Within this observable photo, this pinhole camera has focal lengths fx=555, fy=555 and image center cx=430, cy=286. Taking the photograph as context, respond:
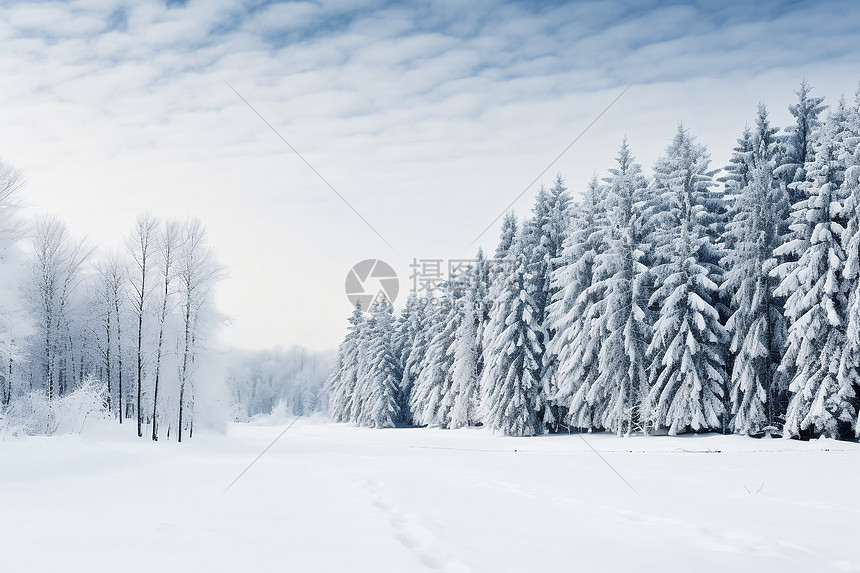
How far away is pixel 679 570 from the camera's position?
5039 mm

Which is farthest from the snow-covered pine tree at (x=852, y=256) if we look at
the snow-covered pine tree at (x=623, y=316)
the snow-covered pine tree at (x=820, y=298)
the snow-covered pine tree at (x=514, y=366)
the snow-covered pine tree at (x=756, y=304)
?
the snow-covered pine tree at (x=514, y=366)

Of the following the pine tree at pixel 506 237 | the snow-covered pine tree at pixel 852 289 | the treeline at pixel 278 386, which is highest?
the pine tree at pixel 506 237

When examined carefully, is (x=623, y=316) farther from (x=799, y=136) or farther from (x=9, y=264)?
(x=9, y=264)

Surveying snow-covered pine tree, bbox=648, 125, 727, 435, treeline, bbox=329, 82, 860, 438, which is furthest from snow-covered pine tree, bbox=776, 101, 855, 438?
snow-covered pine tree, bbox=648, 125, 727, 435

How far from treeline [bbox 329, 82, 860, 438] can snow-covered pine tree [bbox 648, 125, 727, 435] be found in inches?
3.4

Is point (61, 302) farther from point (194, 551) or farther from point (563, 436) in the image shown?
point (194, 551)

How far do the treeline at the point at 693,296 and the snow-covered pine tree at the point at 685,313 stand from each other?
0.09 metres

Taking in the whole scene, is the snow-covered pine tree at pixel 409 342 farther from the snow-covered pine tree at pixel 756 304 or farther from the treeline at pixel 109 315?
the snow-covered pine tree at pixel 756 304

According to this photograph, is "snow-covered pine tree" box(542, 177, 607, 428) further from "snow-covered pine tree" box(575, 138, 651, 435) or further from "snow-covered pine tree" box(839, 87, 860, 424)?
"snow-covered pine tree" box(839, 87, 860, 424)

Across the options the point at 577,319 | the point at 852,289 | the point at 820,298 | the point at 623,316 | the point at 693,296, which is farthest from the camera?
the point at 577,319

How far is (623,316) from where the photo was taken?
29.3 metres

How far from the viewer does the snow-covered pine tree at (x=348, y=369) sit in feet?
205

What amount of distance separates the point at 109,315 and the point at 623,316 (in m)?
31.6

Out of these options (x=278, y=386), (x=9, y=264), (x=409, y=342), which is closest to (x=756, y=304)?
(x=9, y=264)
